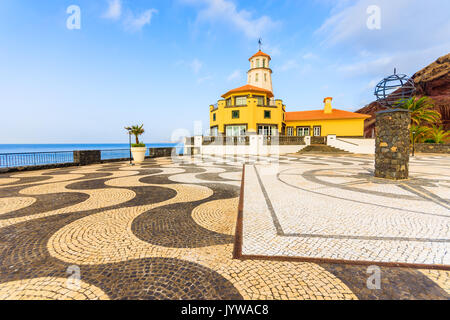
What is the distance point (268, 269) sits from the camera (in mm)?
2748

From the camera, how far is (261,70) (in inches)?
1439

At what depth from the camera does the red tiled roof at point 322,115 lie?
33.2m

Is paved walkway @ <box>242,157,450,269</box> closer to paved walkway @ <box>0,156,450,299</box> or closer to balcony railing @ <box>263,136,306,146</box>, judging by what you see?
paved walkway @ <box>0,156,450,299</box>

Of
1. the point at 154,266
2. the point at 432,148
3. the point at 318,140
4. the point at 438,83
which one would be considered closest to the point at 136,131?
the point at 154,266

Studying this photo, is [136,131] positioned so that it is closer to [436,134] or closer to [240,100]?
[240,100]

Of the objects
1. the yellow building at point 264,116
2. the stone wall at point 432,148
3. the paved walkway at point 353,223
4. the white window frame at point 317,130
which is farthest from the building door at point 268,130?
the paved walkway at point 353,223

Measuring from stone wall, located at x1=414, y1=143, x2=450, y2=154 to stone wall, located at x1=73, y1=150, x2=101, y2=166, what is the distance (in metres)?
39.2

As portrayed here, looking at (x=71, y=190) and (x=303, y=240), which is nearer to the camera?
Answer: (x=303, y=240)

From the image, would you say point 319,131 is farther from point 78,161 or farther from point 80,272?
point 80,272

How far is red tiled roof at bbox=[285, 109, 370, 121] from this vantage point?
33.2 m

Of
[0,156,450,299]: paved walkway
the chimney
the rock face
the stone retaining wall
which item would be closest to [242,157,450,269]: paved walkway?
[0,156,450,299]: paved walkway

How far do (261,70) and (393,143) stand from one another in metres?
32.9

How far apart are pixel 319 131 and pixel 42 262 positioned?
38.4m
